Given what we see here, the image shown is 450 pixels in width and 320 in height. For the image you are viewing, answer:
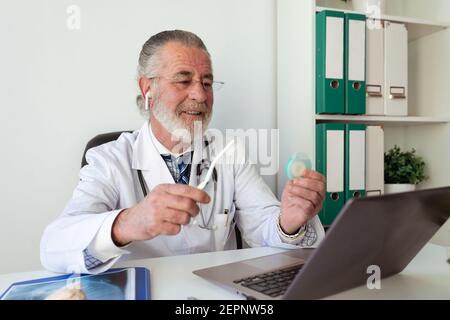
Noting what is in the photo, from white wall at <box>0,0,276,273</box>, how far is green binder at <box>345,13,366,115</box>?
1.98 ft

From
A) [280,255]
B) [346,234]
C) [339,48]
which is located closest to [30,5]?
[339,48]

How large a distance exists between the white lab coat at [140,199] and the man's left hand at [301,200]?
0.06 m

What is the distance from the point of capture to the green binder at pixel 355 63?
1474mm

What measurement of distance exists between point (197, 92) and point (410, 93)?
1314 millimetres

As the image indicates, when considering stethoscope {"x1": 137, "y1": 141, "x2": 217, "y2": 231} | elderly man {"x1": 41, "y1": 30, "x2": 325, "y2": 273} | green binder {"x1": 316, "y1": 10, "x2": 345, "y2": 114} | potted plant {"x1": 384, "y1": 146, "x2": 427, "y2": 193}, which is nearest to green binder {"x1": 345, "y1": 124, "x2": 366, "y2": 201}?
green binder {"x1": 316, "y1": 10, "x2": 345, "y2": 114}

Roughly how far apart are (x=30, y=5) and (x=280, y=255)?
4.26ft

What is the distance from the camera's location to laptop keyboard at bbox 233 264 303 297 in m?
0.60

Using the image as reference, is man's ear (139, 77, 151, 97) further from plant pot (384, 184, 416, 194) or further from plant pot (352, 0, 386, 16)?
plant pot (384, 184, 416, 194)

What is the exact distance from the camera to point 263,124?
177cm

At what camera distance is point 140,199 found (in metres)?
1.11

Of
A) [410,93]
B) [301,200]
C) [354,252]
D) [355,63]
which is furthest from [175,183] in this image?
[410,93]

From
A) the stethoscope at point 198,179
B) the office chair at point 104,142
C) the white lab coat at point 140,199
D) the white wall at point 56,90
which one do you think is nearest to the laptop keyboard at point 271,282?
the white lab coat at point 140,199

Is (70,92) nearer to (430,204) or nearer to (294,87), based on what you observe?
(294,87)

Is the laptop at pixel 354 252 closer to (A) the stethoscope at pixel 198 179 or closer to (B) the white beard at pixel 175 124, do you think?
(A) the stethoscope at pixel 198 179
